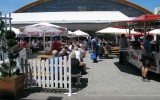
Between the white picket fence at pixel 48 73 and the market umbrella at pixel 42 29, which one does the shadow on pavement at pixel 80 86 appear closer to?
the white picket fence at pixel 48 73

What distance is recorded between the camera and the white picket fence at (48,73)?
8.77 meters

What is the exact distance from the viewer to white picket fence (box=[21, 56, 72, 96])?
28.8 feet

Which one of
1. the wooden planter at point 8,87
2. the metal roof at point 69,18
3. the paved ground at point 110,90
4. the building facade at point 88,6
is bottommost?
the paved ground at point 110,90

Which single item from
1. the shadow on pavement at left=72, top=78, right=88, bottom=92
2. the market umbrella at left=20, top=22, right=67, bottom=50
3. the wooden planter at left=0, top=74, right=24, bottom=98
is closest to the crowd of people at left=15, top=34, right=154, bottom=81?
the shadow on pavement at left=72, top=78, right=88, bottom=92

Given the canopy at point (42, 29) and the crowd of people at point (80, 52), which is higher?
the canopy at point (42, 29)

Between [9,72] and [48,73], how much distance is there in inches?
45.1

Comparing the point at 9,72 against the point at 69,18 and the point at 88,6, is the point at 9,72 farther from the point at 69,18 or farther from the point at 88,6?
the point at 88,6

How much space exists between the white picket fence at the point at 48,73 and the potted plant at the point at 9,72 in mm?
475

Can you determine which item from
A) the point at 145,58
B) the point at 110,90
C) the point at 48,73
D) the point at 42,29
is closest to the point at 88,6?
the point at 42,29

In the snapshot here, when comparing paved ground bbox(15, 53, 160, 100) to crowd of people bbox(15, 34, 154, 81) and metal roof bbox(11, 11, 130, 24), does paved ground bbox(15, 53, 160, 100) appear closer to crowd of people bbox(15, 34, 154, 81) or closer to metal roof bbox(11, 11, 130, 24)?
crowd of people bbox(15, 34, 154, 81)

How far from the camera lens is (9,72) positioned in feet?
27.6

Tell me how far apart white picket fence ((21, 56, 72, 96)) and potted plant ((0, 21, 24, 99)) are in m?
0.48

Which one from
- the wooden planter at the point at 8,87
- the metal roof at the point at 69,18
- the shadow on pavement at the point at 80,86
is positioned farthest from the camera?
the metal roof at the point at 69,18

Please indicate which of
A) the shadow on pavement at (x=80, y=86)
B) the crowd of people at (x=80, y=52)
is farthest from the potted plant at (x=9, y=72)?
the crowd of people at (x=80, y=52)
